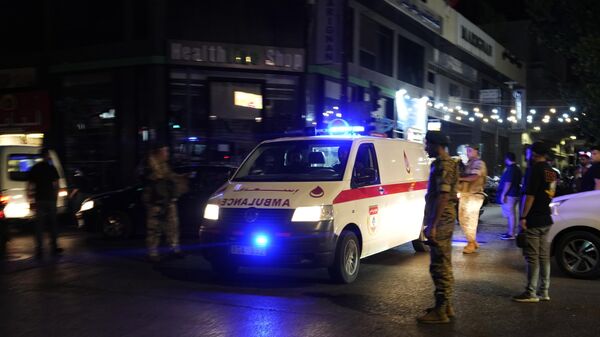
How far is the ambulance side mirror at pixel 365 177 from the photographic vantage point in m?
7.68

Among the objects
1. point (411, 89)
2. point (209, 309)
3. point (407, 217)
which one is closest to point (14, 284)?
point (209, 309)

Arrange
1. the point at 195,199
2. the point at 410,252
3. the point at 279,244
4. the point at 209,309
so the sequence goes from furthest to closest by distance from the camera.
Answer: the point at 195,199 → the point at 410,252 → the point at 279,244 → the point at 209,309

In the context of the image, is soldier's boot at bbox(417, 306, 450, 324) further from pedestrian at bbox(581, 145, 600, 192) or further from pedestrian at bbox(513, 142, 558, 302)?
pedestrian at bbox(581, 145, 600, 192)

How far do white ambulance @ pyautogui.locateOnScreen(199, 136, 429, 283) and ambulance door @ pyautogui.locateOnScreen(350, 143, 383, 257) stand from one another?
0.5 inches

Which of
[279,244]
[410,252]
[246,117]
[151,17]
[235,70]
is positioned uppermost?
[151,17]

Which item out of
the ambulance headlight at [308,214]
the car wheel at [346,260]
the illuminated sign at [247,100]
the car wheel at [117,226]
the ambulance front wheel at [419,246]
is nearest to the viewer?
the ambulance headlight at [308,214]

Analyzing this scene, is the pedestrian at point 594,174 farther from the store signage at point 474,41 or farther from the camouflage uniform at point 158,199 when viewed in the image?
the store signage at point 474,41

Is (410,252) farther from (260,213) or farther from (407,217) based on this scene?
(260,213)

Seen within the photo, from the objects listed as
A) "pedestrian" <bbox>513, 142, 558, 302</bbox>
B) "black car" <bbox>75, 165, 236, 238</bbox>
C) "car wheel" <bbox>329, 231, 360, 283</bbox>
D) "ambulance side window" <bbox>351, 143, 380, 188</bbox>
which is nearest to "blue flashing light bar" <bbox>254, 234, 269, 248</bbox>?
"car wheel" <bbox>329, 231, 360, 283</bbox>

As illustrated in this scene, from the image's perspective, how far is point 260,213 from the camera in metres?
7.14

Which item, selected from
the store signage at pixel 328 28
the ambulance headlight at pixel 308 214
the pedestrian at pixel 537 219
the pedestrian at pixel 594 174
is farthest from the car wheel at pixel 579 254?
the store signage at pixel 328 28

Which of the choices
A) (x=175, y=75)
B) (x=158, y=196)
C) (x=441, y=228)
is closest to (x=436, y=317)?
(x=441, y=228)

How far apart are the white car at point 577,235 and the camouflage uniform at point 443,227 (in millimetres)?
2846

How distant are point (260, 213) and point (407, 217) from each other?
3018 millimetres
